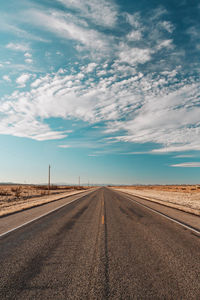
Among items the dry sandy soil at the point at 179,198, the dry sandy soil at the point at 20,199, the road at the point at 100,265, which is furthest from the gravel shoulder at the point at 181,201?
the dry sandy soil at the point at 20,199

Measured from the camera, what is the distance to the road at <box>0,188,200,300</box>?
11.4 ft

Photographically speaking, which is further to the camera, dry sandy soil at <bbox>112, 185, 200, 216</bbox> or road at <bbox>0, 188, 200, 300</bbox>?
dry sandy soil at <bbox>112, 185, 200, 216</bbox>

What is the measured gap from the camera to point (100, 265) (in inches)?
181

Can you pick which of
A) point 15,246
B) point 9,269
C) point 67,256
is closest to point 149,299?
point 67,256

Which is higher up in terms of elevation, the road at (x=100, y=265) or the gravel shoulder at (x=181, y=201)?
the road at (x=100, y=265)

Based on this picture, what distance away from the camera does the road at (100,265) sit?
11.4ft

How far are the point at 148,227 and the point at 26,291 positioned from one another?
6.41 meters

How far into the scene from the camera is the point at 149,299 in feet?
10.5

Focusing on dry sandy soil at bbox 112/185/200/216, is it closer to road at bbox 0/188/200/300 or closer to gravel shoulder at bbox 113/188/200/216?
gravel shoulder at bbox 113/188/200/216

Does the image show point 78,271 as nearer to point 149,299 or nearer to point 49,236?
point 149,299

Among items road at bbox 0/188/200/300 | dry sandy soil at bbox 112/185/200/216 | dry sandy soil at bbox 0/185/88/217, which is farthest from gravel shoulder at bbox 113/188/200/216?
dry sandy soil at bbox 0/185/88/217

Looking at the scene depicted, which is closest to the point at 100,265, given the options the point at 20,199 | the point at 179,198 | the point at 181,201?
the point at 181,201

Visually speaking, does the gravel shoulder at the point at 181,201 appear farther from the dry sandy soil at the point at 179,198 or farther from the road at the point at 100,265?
the road at the point at 100,265

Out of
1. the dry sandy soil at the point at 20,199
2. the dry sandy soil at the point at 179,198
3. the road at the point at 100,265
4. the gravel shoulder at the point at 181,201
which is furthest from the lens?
the dry sandy soil at the point at 179,198
